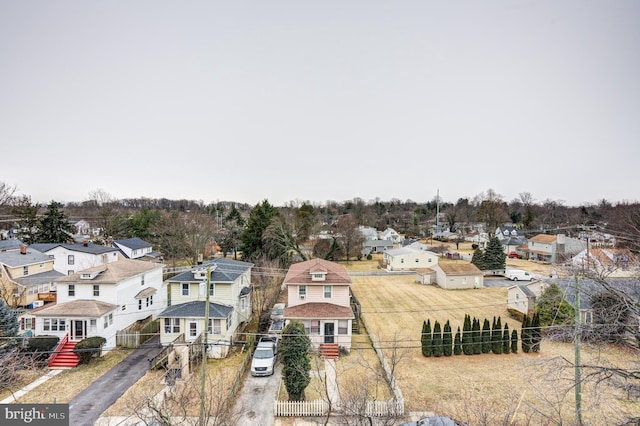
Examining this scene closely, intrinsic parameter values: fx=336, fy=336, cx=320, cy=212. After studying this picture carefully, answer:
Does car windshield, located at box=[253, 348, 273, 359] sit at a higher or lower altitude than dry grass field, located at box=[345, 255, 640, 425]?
higher

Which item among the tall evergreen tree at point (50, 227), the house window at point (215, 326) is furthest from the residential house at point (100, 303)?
the tall evergreen tree at point (50, 227)


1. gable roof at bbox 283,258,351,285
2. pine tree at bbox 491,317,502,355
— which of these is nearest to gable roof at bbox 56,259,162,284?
gable roof at bbox 283,258,351,285

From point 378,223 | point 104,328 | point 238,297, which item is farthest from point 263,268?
point 378,223

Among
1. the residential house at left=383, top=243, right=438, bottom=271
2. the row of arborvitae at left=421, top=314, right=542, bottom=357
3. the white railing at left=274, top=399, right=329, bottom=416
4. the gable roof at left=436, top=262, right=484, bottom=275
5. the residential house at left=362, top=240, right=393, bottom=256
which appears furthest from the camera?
the residential house at left=362, top=240, right=393, bottom=256

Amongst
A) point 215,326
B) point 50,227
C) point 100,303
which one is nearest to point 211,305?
point 215,326

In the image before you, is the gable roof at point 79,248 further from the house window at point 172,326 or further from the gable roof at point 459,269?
the gable roof at point 459,269

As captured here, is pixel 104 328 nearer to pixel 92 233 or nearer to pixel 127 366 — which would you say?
pixel 127 366

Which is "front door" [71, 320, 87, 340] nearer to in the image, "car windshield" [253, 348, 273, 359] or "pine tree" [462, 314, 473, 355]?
"car windshield" [253, 348, 273, 359]
